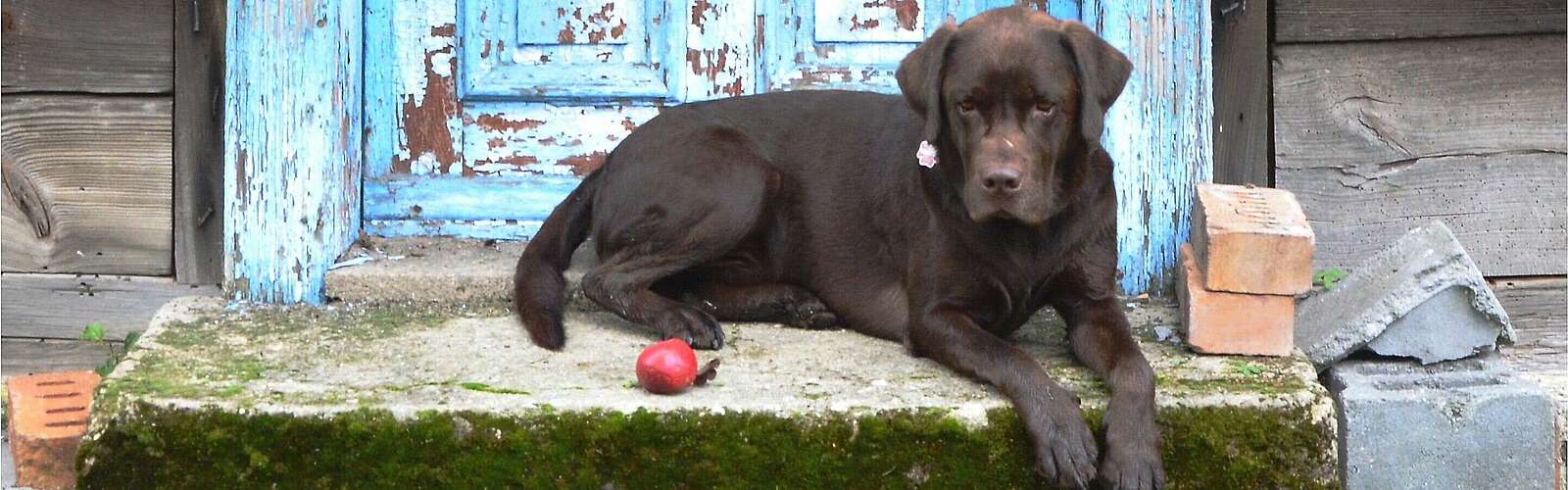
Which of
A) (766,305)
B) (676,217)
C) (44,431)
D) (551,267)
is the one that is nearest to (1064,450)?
(766,305)

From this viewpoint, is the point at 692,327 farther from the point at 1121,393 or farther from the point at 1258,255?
the point at 1258,255

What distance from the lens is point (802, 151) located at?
390cm

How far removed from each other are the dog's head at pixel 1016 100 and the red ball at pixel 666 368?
66cm

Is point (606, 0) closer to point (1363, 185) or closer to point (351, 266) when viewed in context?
point (351, 266)

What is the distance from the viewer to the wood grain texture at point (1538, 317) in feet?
14.5

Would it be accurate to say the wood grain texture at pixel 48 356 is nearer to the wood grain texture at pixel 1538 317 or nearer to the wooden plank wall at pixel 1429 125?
the wooden plank wall at pixel 1429 125

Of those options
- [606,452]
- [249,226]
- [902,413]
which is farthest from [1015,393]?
[249,226]

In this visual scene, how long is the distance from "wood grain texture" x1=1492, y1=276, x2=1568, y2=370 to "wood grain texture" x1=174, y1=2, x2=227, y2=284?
365cm

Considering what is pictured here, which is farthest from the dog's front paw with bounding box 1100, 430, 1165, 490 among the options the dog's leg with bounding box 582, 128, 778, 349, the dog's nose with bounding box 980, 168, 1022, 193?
the dog's leg with bounding box 582, 128, 778, 349

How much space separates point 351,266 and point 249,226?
0.29m

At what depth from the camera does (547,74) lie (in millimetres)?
4371

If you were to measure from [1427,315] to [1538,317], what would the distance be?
1.08 m

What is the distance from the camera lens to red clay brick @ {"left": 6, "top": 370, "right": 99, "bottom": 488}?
3.72m

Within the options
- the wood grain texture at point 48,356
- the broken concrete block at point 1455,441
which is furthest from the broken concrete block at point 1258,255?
the wood grain texture at point 48,356
